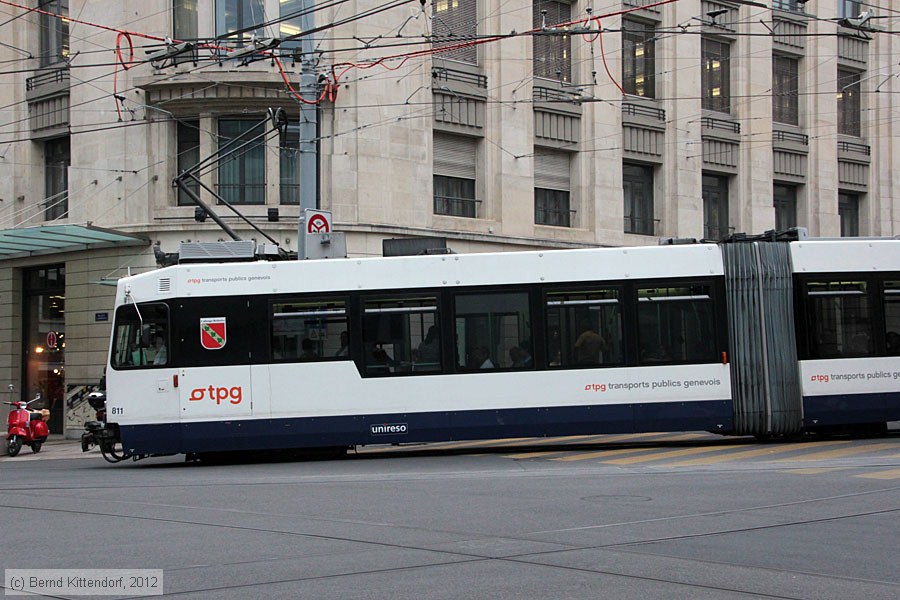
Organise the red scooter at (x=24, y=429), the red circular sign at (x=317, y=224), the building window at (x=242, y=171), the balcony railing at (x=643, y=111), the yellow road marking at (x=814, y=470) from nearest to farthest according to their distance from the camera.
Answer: the yellow road marking at (x=814, y=470)
the red circular sign at (x=317, y=224)
the red scooter at (x=24, y=429)
the building window at (x=242, y=171)
the balcony railing at (x=643, y=111)

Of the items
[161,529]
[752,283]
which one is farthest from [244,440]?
[752,283]

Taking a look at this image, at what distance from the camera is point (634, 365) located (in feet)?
58.7

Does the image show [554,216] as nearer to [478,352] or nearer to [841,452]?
[478,352]

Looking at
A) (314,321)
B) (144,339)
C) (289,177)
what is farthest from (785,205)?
(144,339)

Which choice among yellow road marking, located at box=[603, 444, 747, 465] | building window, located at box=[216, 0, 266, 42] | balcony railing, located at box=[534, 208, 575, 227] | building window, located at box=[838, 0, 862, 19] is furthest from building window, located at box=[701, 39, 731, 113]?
yellow road marking, located at box=[603, 444, 747, 465]

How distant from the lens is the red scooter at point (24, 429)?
2394cm

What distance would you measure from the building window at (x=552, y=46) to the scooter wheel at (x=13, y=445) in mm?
16728

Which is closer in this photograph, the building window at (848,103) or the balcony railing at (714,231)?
the balcony railing at (714,231)

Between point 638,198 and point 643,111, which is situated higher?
point 643,111

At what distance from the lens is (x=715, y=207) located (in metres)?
36.5

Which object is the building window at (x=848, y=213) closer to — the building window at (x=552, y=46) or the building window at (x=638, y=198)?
the building window at (x=638, y=198)

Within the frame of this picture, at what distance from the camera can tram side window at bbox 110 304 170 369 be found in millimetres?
17594

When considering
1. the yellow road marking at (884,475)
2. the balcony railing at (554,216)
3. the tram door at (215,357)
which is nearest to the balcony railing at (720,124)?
the balcony railing at (554,216)

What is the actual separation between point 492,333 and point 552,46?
16.5 m
